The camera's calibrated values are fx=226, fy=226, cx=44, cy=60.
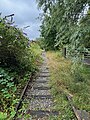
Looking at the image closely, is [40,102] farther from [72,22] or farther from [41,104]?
[72,22]

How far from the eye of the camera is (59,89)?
7309 mm

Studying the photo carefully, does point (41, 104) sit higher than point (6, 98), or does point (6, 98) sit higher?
point (6, 98)

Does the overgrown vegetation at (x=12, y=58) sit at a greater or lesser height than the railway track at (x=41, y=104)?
greater

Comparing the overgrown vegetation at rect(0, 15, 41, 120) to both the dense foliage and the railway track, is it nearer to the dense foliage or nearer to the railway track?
the railway track

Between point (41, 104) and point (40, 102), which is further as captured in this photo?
point (40, 102)

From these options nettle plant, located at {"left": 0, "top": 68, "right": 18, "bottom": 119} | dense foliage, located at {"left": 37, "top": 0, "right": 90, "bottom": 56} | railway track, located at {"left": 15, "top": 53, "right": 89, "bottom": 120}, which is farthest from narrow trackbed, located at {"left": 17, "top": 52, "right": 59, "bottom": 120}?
dense foliage, located at {"left": 37, "top": 0, "right": 90, "bottom": 56}

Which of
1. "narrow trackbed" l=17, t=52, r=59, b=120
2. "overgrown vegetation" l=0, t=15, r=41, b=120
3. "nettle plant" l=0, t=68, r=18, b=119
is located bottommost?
Result: "narrow trackbed" l=17, t=52, r=59, b=120

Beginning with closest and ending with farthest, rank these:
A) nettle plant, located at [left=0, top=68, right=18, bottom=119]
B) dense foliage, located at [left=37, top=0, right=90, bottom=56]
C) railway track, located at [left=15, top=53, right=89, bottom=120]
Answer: railway track, located at [left=15, top=53, right=89, bottom=120] → nettle plant, located at [left=0, top=68, right=18, bottom=119] → dense foliage, located at [left=37, top=0, right=90, bottom=56]

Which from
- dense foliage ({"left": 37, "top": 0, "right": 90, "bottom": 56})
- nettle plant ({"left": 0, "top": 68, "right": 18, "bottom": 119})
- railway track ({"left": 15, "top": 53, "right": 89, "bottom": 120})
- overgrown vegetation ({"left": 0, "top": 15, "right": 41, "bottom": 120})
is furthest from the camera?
overgrown vegetation ({"left": 0, "top": 15, "right": 41, "bottom": 120})

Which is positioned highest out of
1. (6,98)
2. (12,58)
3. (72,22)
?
(72,22)

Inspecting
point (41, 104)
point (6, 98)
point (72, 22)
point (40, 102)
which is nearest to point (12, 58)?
point (72, 22)

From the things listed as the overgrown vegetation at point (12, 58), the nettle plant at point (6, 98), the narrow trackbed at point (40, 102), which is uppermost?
the overgrown vegetation at point (12, 58)

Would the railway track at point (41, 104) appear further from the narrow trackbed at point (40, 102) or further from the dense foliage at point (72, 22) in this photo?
the dense foliage at point (72, 22)

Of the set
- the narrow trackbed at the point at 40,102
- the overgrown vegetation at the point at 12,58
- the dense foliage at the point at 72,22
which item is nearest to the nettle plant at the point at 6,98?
the overgrown vegetation at the point at 12,58
